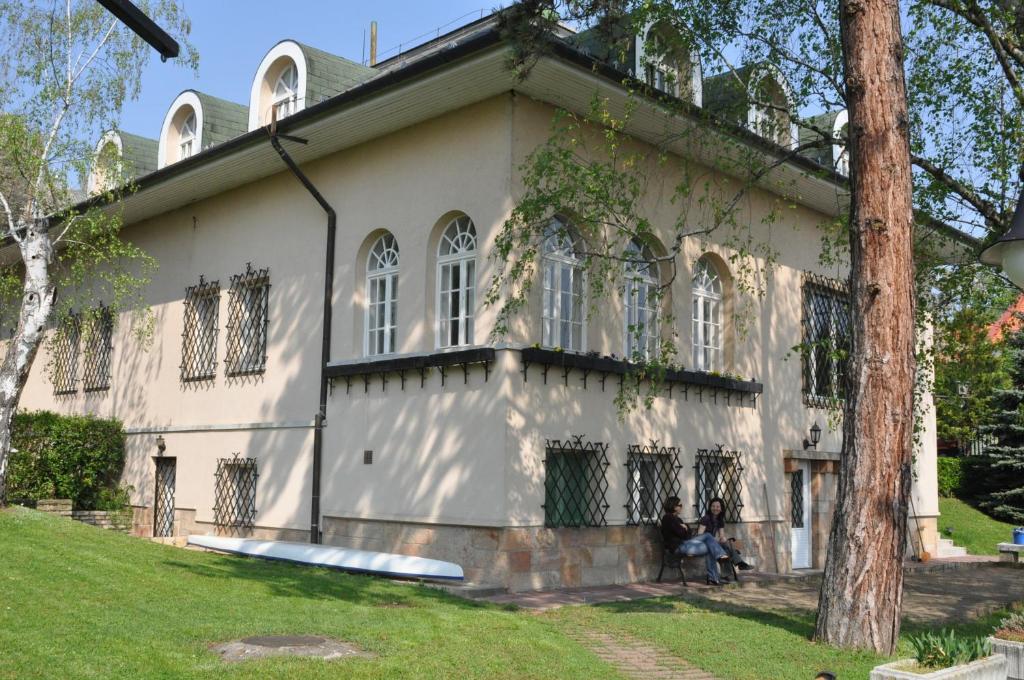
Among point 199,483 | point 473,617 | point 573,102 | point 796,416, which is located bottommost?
point 473,617

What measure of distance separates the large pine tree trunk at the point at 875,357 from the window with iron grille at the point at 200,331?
11838 mm

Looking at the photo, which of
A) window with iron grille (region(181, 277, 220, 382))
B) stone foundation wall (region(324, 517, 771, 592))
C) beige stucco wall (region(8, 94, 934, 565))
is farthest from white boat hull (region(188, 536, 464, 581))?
window with iron grille (region(181, 277, 220, 382))

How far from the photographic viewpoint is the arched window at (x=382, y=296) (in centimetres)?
1505

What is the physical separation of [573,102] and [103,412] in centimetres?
1199

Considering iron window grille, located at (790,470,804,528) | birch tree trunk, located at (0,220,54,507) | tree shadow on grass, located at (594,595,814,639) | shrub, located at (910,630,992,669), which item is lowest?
tree shadow on grass, located at (594,595,814,639)

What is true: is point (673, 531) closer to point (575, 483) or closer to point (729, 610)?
point (575, 483)

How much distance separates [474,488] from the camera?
13.0m

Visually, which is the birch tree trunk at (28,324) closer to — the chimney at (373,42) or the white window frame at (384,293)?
the white window frame at (384,293)

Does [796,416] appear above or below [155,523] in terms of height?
above

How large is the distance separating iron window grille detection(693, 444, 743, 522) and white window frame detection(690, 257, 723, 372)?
136 cm

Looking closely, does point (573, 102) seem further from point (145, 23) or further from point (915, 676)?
point (145, 23)

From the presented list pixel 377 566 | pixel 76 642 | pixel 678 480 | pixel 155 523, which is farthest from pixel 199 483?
pixel 76 642

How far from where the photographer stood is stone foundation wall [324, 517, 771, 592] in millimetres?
12617

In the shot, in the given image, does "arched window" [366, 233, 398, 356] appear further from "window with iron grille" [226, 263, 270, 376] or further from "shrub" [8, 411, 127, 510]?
"shrub" [8, 411, 127, 510]
